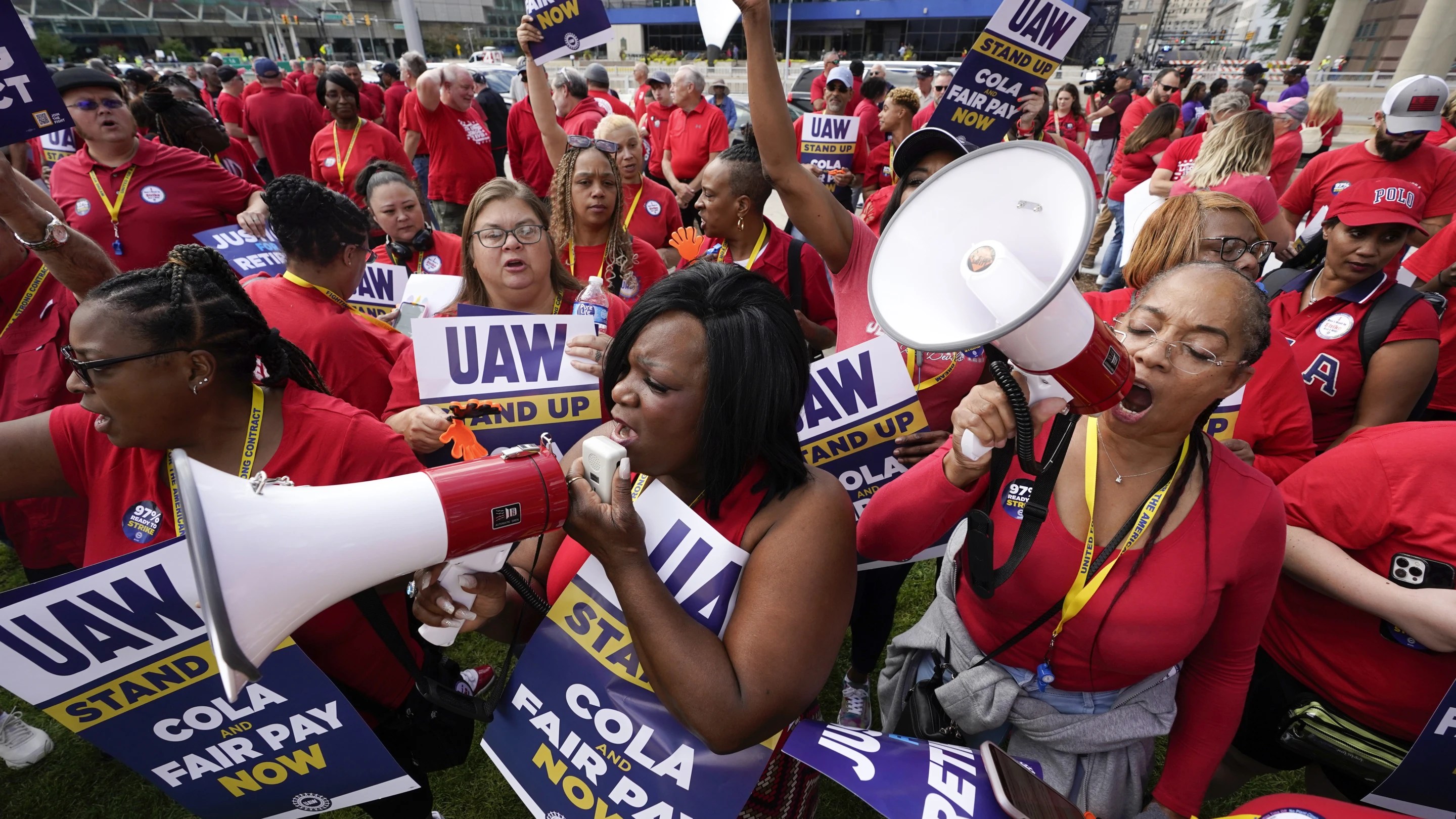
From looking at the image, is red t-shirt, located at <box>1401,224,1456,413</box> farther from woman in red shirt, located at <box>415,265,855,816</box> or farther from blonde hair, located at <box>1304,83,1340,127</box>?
A: blonde hair, located at <box>1304,83,1340,127</box>

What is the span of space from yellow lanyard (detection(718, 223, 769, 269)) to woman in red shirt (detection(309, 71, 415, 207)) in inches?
173

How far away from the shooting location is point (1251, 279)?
2064 mm

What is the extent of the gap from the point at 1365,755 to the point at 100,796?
461 cm

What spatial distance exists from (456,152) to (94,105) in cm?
349

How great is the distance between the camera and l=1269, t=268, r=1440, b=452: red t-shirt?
106 inches

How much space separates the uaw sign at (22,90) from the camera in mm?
2559

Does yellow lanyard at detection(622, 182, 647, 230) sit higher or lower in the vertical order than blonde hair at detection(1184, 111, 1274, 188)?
lower

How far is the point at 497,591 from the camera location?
1.57 meters

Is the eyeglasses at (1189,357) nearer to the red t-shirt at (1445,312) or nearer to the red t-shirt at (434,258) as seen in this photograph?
the red t-shirt at (1445,312)

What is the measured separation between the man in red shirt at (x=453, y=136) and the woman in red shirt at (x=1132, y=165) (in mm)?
6909

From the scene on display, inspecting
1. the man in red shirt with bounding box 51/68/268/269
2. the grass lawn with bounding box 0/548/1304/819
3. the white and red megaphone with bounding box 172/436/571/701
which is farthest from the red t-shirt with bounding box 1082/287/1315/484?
the man in red shirt with bounding box 51/68/268/269

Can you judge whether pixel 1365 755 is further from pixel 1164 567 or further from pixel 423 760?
pixel 423 760

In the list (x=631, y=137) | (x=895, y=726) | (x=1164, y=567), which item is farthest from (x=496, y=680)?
(x=631, y=137)

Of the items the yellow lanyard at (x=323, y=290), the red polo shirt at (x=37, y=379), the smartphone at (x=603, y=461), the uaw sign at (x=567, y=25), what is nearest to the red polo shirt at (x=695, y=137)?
the uaw sign at (x=567, y=25)
